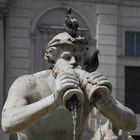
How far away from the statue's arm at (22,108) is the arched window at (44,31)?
1856 cm

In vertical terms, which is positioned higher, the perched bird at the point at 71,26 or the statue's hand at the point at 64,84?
the perched bird at the point at 71,26

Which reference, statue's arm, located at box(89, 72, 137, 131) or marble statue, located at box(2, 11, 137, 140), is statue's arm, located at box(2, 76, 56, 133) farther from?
statue's arm, located at box(89, 72, 137, 131)

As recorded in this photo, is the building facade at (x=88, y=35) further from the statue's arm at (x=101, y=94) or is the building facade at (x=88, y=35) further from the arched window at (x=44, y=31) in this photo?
the statue's arm at (x=101, y=94)

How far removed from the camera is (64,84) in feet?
10.1

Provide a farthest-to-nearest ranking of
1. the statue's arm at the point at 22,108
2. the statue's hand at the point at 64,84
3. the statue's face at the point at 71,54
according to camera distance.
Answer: the statue's face at the point at 71,54 < the statue's arm at the point at 22,108 < the statue's hand at the point at 64,84

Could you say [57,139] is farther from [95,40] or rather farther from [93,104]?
[95,40]

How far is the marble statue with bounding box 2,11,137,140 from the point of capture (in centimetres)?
314

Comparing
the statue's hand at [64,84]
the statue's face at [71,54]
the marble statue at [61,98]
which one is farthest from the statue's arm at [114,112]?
the statue's face at [71,54]

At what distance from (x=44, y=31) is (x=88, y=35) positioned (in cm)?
124

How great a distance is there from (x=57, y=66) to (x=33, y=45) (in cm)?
1926

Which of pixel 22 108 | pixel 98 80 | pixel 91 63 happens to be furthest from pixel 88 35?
pixel 98 80

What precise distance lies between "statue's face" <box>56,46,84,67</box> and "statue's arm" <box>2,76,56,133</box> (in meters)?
0.18

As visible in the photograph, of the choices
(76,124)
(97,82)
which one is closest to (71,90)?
(97,82)

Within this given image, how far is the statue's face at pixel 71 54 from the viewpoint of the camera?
337cm
